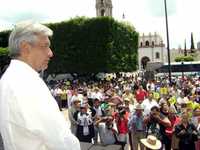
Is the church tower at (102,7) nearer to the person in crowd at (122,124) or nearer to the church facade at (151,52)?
the church facade at (151,52)

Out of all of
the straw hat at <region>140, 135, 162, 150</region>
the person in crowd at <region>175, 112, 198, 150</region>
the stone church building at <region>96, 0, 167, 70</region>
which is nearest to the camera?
the straw hat at <region>140, 135, 162, 150</region>

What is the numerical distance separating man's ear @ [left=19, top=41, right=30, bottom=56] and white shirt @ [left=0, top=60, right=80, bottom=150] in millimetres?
258

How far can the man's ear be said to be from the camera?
9.19ft

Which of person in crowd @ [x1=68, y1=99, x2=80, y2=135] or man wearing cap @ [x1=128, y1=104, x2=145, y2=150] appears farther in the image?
person in crowd @ [x1=68, y1=99, x2=80, y2=135]

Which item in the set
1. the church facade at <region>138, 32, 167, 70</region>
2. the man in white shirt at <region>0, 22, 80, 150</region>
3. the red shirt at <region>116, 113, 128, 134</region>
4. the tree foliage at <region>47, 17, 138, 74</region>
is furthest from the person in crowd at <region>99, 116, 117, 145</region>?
the church facade at <region>138, 32, 167, 70</region>

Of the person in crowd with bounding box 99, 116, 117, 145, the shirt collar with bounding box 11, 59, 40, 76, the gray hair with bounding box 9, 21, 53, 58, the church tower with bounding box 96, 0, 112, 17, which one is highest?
the church tower with bounding box 96, 0, 112, 17

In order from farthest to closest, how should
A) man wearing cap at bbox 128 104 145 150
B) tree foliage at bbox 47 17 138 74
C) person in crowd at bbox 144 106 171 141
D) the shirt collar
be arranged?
tree foliage at bbox 47 17 138 74 → man wearing cap at bbox 128 104 145 150 → person in crowd at bbox 144 106 171 141 → the shirt collar

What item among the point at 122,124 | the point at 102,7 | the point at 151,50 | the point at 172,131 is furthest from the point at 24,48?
the point at 151,50

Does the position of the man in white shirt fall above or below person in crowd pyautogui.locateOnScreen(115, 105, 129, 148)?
above

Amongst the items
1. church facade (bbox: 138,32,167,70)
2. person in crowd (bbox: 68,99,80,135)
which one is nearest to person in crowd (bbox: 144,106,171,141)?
person in crowd (bbox: 68,99,80,135)

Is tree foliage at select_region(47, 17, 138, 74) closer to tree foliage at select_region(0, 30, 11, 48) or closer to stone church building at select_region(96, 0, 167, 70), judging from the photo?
tree foliage at select_region(0, 30, 11, 48)

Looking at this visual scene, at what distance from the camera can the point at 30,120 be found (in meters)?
2.49

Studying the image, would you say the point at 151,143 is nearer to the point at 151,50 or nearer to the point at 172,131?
the point at 172,131

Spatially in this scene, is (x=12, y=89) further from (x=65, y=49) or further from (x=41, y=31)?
(x=65, y=49)
